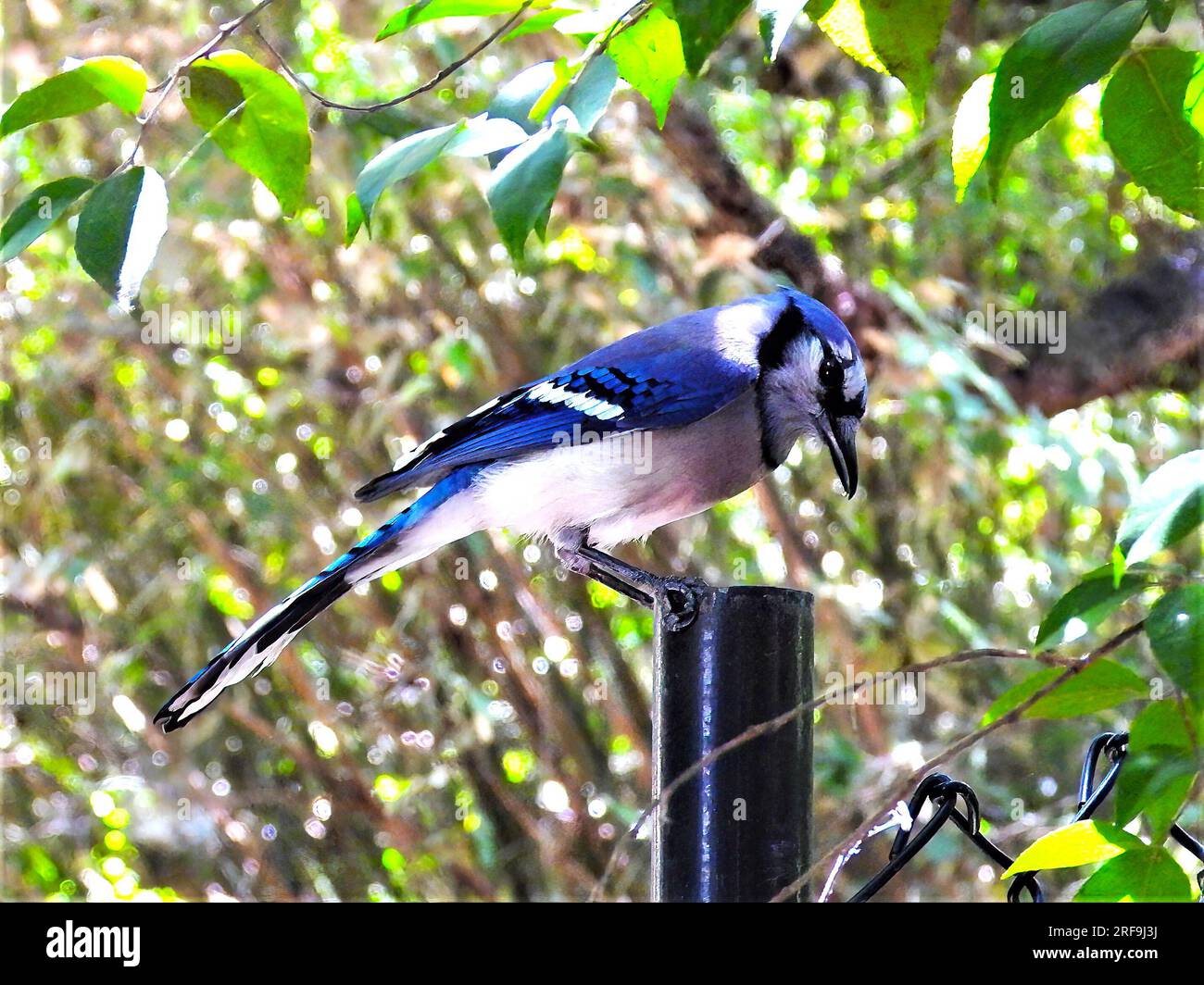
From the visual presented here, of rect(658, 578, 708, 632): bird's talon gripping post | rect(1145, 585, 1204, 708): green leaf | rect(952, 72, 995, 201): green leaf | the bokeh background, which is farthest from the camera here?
the bokeh background

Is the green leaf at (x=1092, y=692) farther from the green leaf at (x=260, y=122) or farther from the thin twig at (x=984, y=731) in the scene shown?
the green leaf at (x=260, y=122)

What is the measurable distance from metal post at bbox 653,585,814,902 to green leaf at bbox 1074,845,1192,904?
38cm

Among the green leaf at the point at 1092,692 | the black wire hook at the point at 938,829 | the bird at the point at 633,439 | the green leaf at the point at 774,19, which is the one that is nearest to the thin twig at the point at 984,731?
the green leaf at the point at 1092,692

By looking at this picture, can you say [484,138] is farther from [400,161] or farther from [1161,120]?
[1161,120]

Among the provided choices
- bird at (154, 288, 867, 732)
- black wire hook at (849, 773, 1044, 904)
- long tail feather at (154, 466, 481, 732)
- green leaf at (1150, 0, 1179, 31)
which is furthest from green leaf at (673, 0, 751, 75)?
bird at (154, 288, 867, 732)

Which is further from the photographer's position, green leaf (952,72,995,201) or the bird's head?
the bird's head

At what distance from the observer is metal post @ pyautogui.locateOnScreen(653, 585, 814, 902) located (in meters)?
1.25

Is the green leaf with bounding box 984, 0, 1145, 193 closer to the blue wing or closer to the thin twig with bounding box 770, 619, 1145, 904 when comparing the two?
the thin twig with bounding box 770, 619, 1145, 904

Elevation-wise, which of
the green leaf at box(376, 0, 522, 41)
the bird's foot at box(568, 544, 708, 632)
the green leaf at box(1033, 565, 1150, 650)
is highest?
the green leaf at box(376, 0, 522, 41)

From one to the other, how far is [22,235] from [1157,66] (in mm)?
792

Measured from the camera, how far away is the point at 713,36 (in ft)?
3.01

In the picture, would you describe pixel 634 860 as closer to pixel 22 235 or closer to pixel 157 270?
pixel 157 270

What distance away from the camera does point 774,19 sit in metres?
0.96

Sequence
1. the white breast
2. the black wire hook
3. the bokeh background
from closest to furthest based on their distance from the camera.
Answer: the black wire hook → the white breast → the bokeh background
